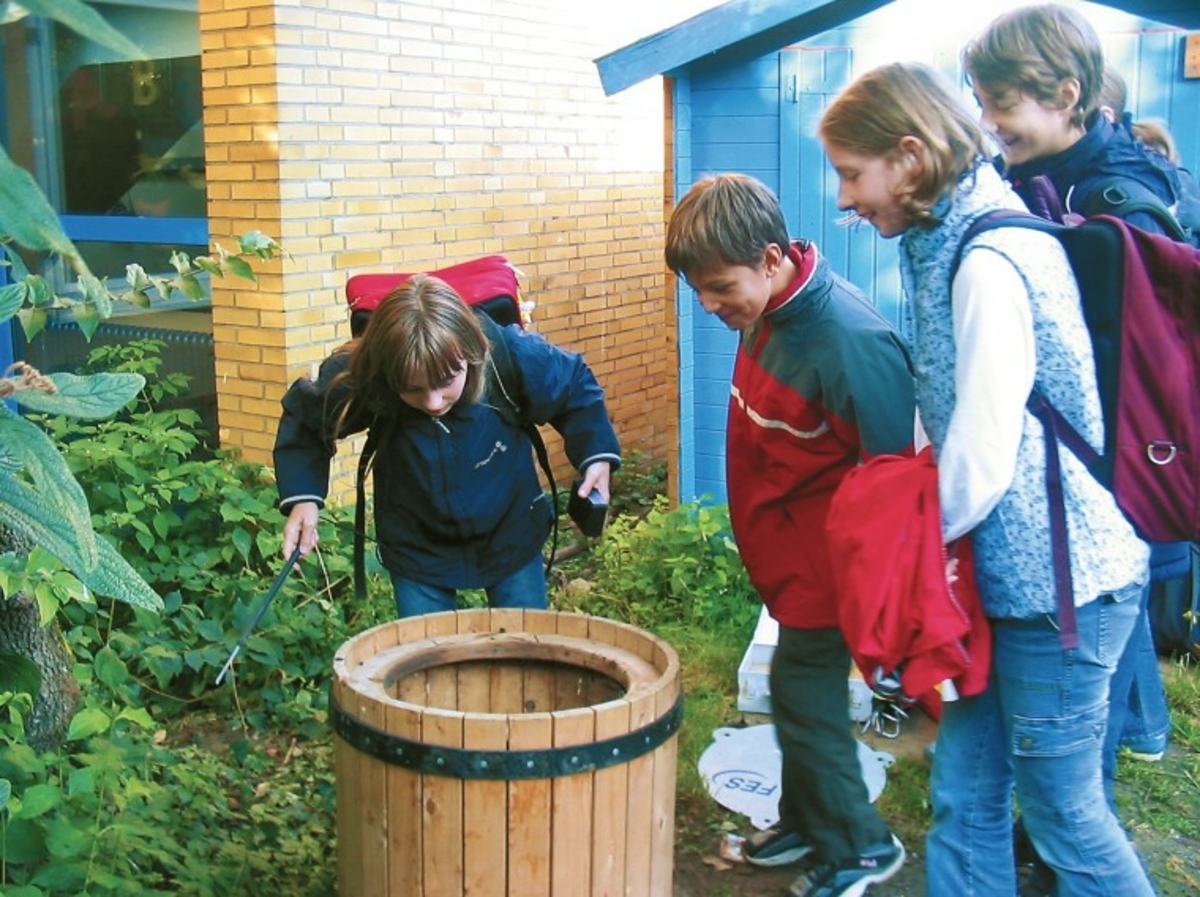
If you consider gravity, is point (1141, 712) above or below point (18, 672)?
below

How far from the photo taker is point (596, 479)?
3.67 metres

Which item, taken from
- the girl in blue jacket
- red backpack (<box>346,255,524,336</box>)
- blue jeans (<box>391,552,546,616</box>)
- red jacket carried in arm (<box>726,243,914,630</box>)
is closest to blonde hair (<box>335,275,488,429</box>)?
the girl in blue jacket

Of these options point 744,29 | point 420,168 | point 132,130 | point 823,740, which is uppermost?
point 744,29

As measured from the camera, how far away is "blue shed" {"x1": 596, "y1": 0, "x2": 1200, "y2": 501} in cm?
546

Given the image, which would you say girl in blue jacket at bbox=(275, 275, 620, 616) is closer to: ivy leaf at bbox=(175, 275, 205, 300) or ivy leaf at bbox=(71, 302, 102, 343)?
ivy leaf at bbox=(175, 275, 205, 300)

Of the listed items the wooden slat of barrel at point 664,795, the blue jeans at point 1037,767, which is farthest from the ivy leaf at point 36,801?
the blue jeans at point 1037,767

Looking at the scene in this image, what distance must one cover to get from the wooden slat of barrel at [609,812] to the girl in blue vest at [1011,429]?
0.70 meters

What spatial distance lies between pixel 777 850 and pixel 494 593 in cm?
105

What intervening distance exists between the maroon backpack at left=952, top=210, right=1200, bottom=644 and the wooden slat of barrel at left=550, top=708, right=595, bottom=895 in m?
0.90

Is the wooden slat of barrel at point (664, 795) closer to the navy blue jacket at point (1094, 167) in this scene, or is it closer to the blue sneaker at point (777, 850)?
the blue sneaker at point (777, 850)

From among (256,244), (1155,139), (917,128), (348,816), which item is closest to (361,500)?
(256,244)

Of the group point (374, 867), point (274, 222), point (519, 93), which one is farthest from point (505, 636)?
point (519, 93)

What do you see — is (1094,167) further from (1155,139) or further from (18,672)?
(18,672)

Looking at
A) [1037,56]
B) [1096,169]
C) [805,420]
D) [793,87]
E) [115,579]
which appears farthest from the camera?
[793,87]
